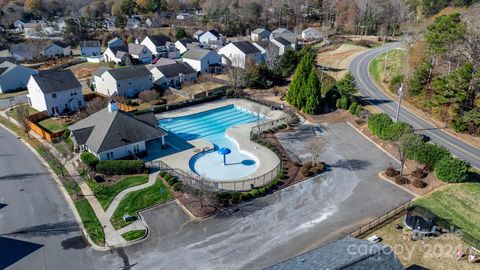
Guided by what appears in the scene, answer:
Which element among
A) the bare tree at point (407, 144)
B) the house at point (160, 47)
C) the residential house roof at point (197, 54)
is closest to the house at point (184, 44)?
the house at point (160, 47)

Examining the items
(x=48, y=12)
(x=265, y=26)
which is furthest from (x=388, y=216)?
(x=48, y=12)

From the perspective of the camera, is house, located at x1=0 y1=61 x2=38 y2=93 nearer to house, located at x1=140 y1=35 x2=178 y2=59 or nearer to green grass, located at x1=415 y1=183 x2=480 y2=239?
house, located at x1=140 y1=35 x2=178 y2=59

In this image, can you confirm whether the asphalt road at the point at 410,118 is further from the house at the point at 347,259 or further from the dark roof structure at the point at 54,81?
the dark roof structure at the point at 54,81

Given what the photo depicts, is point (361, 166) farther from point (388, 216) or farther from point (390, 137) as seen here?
point (388, 216)

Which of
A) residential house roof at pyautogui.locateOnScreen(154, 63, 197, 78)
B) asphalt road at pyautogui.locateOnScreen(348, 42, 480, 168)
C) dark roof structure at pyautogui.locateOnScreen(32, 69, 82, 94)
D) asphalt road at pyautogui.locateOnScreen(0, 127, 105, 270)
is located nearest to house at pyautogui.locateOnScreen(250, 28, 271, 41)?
asphalt road at pyautogui.locateOnScreen(348, 42, 480, 168)

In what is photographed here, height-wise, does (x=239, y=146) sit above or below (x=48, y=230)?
above

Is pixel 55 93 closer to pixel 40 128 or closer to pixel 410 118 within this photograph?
pixel 40 128

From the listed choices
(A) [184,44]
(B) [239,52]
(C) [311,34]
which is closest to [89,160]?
(B) [239,52]
